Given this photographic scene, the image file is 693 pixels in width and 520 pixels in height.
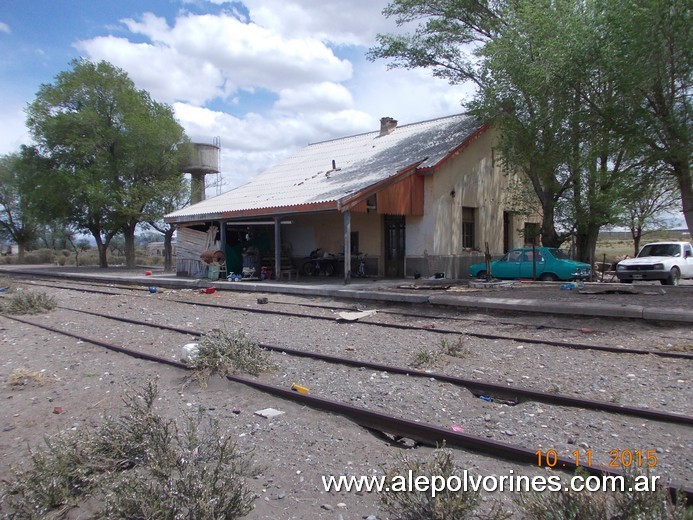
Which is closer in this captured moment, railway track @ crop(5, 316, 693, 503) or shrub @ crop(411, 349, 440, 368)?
railway track @ crop(5, 316, 693, 503)

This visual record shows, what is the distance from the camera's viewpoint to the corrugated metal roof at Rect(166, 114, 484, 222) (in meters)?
19.3

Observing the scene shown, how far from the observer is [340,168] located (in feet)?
78.1

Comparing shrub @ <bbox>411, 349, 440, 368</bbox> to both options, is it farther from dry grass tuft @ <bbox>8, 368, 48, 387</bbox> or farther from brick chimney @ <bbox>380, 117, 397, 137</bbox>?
brick chimney @ <bbox>380, 117, 397, 137</bbox>

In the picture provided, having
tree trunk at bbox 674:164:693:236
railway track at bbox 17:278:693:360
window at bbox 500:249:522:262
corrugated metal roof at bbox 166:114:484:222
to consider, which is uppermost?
corrugated metal roof at bbox 166:114:484:222

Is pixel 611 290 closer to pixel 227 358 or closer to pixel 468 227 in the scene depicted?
pixel 468 227

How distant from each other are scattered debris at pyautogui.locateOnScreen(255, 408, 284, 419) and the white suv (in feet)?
52.2

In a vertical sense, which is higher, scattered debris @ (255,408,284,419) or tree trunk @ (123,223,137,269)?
tree trunk @ (123,223,137,269)

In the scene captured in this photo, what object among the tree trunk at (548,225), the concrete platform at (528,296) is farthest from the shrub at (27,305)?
the tree trunk at (548,225)

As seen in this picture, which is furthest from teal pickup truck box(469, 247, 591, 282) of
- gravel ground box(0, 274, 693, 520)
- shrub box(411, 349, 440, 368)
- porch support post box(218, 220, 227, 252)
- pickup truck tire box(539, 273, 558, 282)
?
porch support post box(218, 220, 227, 252)

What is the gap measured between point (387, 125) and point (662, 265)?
51.6 ft

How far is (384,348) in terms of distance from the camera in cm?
882

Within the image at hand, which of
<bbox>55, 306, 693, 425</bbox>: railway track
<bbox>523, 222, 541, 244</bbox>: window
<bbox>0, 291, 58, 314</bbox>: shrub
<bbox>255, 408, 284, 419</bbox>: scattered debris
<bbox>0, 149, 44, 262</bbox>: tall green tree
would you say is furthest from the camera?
<bbox>0, 149, 44, 262</bbox>: tall green tree

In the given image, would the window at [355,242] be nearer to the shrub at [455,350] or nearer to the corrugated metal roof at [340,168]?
the corrugated metal roof at [340,168]

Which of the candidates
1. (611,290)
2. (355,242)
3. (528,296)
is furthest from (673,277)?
(355,242)
